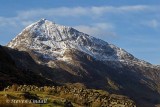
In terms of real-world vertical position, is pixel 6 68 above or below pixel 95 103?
above

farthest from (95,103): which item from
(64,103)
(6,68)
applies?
(6,68)

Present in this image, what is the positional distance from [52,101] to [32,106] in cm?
631

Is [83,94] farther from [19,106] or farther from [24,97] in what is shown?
[19,106]

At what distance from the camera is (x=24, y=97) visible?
32125 millimetres

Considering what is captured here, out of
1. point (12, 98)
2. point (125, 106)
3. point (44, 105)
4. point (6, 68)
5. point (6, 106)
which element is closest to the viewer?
point (6, 106)

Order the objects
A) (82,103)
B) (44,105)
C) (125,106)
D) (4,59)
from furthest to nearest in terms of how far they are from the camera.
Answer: (4,59) < (125,106) < (82,103) < (44,105)

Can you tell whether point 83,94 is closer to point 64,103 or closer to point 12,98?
point 64,103

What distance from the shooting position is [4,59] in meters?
193

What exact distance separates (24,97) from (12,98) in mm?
2376

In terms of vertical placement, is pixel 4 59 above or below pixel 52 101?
above

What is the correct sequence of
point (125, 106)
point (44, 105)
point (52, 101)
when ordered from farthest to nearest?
1. point (125, 106)
2. point (52, 101)
3. point (44, 105)

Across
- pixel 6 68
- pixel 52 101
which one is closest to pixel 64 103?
pixel 52 101

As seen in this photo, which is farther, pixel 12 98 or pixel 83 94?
pixel 83 94

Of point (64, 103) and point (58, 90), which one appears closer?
point (64, 103)
